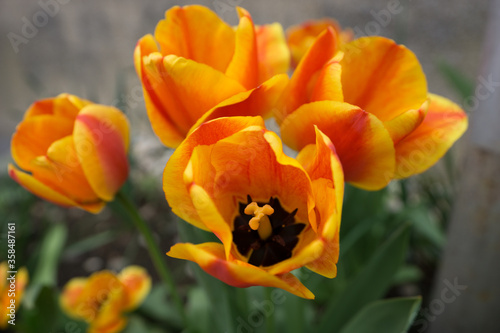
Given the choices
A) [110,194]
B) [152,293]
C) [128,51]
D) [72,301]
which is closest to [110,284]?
[72,301]

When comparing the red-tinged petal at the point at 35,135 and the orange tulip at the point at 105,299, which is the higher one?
the red-tinged petal at the point at 35,135

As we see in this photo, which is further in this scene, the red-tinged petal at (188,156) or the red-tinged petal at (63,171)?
the red-tinged petal at (63,171)

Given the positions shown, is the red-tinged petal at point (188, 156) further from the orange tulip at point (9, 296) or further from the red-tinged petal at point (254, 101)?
the orange tulip at point (9, 296)
